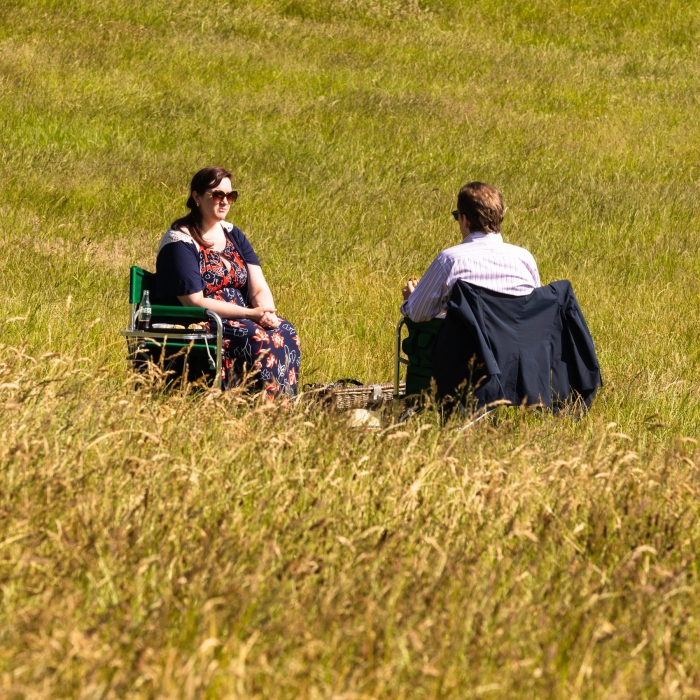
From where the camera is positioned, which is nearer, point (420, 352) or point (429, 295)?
point (429, 295)

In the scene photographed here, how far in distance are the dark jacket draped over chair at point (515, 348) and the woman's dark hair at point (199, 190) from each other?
1.48 m

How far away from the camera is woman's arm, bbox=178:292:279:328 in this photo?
511 cm

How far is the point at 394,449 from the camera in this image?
3576 millimetres

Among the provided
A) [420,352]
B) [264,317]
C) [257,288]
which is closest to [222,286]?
[257,288]

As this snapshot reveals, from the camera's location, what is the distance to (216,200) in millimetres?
5242

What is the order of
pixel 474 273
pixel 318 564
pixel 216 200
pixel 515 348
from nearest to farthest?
pixel 318 564 → pixel 515 348 → pixel 474 273 → pixel 216 200

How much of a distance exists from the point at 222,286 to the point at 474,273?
4.72 feet

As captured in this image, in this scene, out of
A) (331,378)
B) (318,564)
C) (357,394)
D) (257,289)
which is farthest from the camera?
(331,378)

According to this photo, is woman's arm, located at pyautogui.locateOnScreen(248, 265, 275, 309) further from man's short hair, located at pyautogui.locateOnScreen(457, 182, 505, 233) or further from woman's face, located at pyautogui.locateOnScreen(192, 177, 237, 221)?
man's short hair, located at pyautogui.locateOnScreen(457, 182, 505, 233)

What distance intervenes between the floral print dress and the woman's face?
20 centimetres

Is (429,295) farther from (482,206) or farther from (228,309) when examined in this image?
(228,309)

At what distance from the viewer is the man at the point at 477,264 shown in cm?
466

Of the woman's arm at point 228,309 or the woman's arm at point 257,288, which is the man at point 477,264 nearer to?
the woman's arm at point 228,309

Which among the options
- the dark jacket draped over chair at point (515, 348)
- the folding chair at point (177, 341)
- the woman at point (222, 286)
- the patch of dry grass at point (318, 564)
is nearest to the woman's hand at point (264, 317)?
the woman at point (222, 286)
